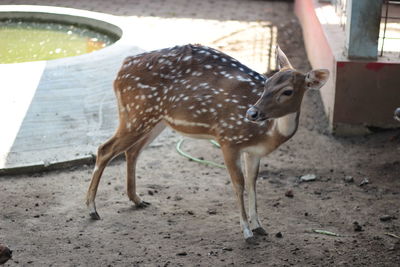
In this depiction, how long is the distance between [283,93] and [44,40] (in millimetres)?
5942

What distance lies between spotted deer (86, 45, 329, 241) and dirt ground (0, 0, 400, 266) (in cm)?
24

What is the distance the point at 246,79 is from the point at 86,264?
70.4 inches

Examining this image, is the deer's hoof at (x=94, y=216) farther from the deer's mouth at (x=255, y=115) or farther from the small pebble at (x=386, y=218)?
the small pebble at (x=386, y=218)

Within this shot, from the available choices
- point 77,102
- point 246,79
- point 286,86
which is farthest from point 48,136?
point 286,86

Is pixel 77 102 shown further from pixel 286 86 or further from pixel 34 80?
pixel 286 86

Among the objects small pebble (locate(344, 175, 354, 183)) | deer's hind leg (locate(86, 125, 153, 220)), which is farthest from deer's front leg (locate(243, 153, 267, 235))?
small pebble (locate(344, 175, 354, 183))

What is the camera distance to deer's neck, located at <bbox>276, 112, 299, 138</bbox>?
5258mm

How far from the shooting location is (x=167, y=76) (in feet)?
19.2

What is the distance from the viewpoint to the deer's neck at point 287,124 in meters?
5.26

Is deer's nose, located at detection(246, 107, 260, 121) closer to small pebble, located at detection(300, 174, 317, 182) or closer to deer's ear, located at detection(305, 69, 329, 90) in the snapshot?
deer's ear, located at detection(305, 69, 329, 90)

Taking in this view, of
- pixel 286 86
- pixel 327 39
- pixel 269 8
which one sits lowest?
pixel 269 8

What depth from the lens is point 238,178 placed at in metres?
5.55

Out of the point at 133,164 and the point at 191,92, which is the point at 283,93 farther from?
the point at 133,164

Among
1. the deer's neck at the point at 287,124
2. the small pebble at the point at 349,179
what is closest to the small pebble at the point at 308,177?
the small pebble at the point at 349,179
